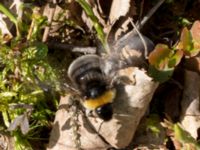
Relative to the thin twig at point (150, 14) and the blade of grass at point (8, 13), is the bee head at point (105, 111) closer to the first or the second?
the thin twig at point (150, 14)

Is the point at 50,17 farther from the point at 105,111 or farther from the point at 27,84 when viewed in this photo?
the point at 105,111

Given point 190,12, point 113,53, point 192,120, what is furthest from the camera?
point 190,12

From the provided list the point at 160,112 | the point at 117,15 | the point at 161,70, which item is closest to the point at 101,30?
the point at 117,15

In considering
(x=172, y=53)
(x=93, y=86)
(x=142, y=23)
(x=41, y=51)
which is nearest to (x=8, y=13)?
(x=41, y=51)

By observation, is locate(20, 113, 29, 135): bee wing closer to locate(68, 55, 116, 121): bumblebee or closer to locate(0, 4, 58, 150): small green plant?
locate(0, 4, 58, 150): small green plant

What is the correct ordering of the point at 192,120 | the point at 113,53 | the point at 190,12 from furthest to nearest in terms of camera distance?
the point at 190,12, the point at 192,120, the point at 113,53

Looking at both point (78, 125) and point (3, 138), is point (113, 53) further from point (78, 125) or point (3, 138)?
point (3, 138)

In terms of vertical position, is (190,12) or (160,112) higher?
(190,12)
